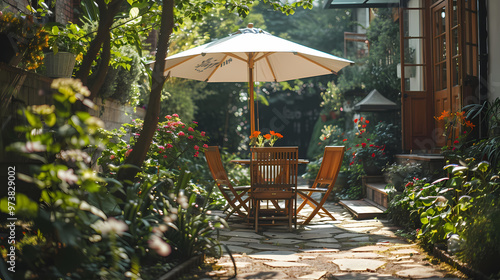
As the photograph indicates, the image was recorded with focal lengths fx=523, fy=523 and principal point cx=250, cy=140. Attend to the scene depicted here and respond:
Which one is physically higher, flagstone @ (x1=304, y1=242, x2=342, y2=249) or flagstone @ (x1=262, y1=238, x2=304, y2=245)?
flagstone @ (x1=304, y1=242, x2=342, y2=249)

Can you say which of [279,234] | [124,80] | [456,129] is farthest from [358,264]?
[124,80]

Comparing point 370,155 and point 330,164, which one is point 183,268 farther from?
point 370,155

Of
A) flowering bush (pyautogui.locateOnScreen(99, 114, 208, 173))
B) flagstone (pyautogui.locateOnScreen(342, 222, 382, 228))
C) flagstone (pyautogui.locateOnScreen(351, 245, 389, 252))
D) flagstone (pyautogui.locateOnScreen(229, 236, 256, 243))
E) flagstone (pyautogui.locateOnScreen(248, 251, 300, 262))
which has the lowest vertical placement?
flagstone (pyautogui.locateOnScreen(342, 222, 382, 228))

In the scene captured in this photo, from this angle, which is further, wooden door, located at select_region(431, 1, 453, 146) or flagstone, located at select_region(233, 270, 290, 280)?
wooden door, located at select_region(431, 1, 453, 146)

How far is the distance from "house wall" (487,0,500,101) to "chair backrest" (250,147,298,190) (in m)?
2.77

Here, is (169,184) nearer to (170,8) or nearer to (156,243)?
(170,8)

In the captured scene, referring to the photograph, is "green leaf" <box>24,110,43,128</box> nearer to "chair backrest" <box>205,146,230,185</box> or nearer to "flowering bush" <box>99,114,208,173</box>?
"flowering bush" <box>99,114,208,173</box>

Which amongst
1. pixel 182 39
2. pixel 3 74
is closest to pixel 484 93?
pixel 3 74

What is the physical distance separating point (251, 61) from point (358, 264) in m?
3.71

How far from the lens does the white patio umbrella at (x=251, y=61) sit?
6125mm

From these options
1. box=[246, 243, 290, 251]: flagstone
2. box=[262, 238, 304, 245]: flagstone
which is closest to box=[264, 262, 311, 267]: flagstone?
box=[246, 243, 290, 251]: flagstone

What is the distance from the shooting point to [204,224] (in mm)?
3865

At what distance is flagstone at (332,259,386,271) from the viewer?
12.7ft

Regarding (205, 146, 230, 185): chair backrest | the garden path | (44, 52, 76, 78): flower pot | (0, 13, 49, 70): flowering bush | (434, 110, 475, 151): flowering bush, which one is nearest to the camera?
the garden path
